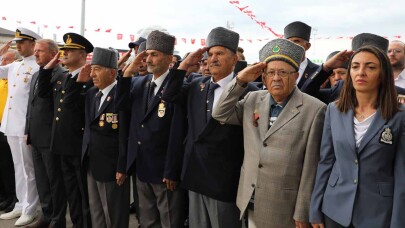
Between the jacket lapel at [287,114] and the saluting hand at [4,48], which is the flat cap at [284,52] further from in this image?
the saluting hand at [4,48]

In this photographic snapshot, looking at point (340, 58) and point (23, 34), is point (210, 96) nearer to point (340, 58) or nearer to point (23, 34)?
point (340, 58)

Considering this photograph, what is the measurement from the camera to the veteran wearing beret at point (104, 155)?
3.40m

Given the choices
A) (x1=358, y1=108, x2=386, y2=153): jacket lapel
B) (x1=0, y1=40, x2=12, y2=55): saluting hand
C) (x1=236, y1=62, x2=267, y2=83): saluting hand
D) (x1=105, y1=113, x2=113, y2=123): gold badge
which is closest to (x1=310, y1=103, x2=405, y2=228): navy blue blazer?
(x1=358, y1=108, x2=386, y2=153): jacket lapel

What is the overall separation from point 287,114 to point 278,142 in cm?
18

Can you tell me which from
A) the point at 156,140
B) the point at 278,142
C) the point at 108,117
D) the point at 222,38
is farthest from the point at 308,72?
the point at 108,117

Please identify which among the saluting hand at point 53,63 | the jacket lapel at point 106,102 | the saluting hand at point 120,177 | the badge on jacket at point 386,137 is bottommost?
the saluting hand at point 120,177

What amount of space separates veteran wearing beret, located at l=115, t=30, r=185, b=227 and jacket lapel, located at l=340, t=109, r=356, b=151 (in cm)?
134

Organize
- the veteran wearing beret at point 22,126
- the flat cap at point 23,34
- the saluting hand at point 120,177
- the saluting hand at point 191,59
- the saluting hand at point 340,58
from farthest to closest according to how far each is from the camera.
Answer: the flat cap at point 23,34
the veteran wearing beret at point 22,126
the saluting hand at point 120,177
the saluting hand at point 191,59
the saluting hand at point 340,58

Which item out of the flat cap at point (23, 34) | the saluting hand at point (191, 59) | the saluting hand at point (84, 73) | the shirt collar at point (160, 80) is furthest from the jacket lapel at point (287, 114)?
the flat cap at point (23, 34)

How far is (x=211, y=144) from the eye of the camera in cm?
267

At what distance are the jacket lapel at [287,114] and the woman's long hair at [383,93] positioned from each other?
0.25 meters

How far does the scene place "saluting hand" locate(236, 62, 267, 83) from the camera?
7.73ft

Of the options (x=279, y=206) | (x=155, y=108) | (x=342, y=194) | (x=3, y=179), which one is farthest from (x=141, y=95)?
(x=3, y=179)

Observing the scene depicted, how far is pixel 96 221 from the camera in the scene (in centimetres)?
354
